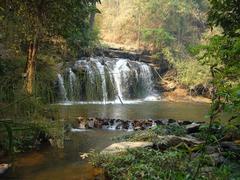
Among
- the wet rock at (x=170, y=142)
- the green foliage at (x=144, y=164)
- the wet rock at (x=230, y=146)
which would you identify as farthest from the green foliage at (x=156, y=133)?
the wet rock at (x=230, y=146)

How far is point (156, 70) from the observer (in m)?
24.7

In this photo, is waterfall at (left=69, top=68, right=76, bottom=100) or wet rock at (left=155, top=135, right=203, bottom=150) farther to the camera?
waterfall at (left=69, top=68, right=76, bottom=100)

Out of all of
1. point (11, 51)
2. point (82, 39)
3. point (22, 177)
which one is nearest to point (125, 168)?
point (22, 177)

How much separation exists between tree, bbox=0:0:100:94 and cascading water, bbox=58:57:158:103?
27.5 feet

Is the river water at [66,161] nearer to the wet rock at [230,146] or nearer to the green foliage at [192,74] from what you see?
the wet rock at [230,146]

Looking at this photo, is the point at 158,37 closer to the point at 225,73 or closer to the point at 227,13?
the point at 227,13

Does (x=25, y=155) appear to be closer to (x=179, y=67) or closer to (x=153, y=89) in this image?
(x=153, y=89)

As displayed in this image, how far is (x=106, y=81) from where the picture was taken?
794 inches

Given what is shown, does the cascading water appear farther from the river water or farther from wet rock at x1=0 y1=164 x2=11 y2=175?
wet rock at x1=0 y1=164 x2=11 y2=175

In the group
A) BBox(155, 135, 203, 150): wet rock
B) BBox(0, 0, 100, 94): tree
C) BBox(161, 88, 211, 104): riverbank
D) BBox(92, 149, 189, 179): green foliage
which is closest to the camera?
BBox(92, 149, 189, 179): green foliage

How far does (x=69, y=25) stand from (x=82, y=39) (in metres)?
4.39

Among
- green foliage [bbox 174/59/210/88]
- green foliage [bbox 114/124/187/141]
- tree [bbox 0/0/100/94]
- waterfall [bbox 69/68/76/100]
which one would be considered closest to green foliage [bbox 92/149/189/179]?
green foliage [bbox 114/124/187/141]

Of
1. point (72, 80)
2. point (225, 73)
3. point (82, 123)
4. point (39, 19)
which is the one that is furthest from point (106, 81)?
point (225, 73)

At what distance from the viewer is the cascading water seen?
1822 centimetres
